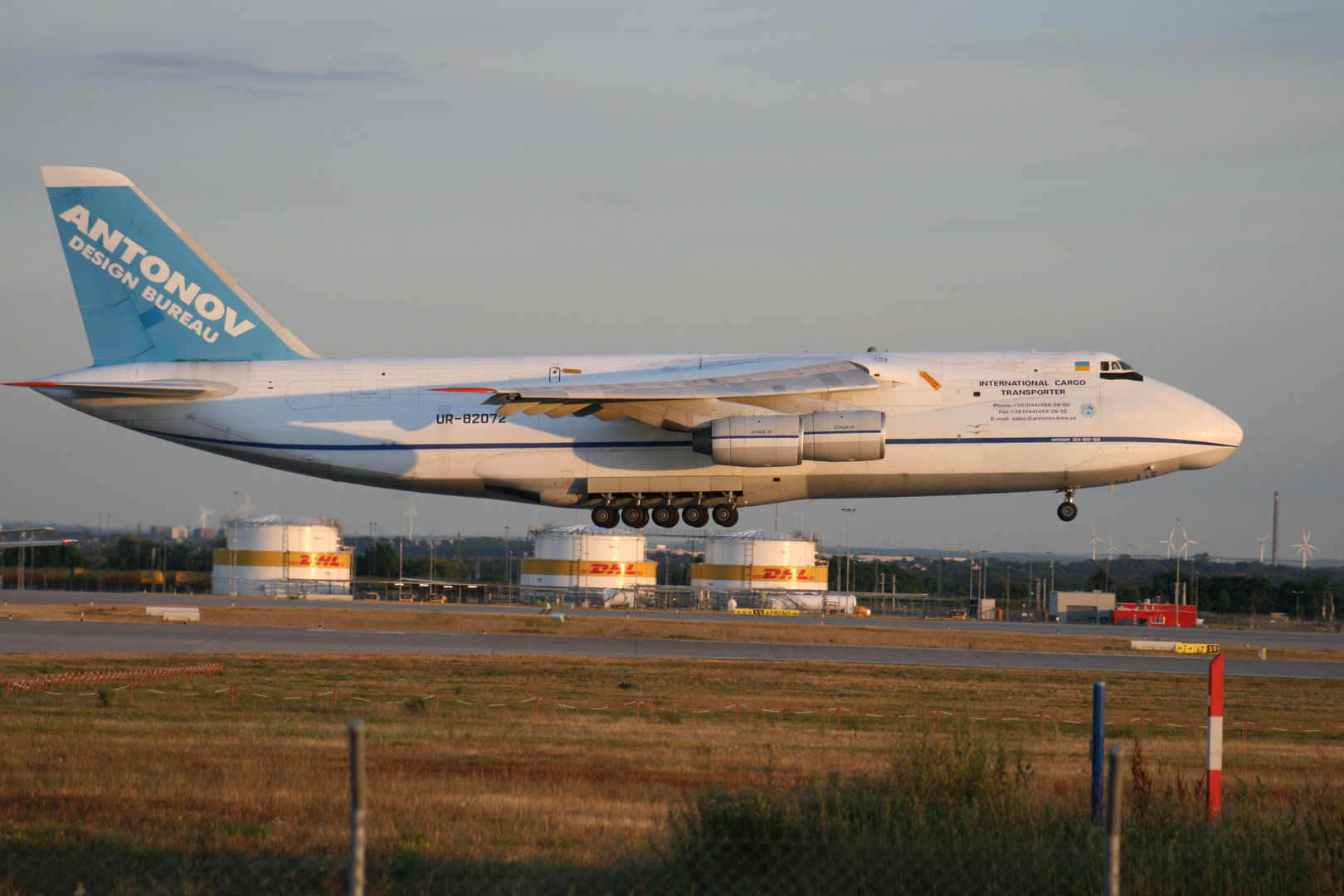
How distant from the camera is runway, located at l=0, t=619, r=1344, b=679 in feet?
123

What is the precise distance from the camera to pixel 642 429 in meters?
24.9

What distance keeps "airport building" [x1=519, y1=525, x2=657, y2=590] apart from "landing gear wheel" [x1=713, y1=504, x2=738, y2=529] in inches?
2408

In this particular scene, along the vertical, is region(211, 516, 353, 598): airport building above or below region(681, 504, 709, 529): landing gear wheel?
below

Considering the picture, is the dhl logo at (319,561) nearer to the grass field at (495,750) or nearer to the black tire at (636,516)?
the grass field at (495,750)

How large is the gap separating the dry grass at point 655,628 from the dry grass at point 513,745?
10116mm

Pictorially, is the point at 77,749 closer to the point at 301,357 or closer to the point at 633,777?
the point at 633,777

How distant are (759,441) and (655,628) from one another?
2809 centimetres

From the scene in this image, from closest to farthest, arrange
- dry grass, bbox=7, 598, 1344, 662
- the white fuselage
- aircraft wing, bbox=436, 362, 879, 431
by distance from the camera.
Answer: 1. aircraft wing, bbox=436, 362, 879, 431
2. the white fuselage
3. dry grass, bbox=7, 598, 1344, 662

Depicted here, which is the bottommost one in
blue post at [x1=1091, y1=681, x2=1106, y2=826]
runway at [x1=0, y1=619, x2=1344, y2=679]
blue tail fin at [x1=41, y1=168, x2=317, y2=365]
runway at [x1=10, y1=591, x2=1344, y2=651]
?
runway at [x1=10, y1=591, x2=1344, y2=651]

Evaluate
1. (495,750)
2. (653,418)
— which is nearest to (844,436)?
(653,418)

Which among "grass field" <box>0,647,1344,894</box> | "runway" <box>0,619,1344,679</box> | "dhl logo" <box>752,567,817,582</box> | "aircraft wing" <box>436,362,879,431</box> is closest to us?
"grass field" <box>0,647,1344,894</box>

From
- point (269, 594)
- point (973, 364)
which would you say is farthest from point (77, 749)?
point (269, 594)

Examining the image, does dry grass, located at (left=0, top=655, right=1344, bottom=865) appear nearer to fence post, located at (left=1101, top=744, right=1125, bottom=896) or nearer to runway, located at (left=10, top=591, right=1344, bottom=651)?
fence post, located at (left=1101, top=744, right=1125, bottom=896)

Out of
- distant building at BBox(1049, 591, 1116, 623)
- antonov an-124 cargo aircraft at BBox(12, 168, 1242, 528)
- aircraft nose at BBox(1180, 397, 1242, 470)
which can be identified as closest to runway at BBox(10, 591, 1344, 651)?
distant building at BBox(1049, 591, 1116, 623)
